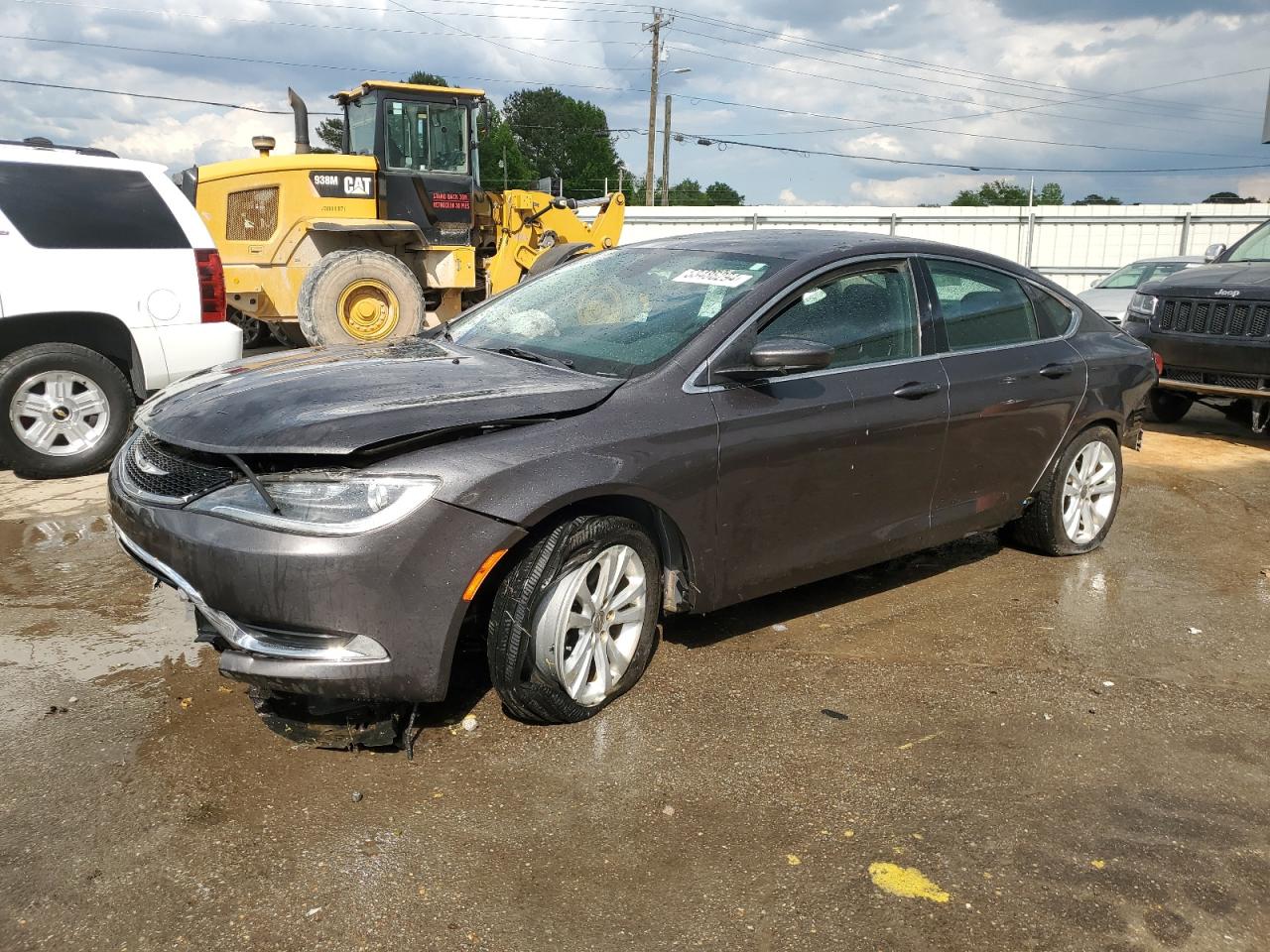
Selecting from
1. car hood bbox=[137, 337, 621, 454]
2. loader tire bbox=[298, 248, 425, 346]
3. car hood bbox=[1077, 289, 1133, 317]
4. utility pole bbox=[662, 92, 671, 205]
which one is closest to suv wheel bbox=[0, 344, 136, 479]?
car hood bbox=[137, 337, 621, 454]

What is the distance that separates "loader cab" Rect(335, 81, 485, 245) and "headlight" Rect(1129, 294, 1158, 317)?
7553 mm

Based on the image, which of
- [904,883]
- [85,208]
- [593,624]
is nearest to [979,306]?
[593,624]

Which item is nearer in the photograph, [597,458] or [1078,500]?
[597,458]

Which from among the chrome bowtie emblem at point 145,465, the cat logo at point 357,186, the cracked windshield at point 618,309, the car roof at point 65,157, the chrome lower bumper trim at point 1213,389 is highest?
the cat logo at point 357,186

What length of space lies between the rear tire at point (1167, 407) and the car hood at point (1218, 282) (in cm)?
116

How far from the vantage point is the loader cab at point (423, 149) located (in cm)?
1220

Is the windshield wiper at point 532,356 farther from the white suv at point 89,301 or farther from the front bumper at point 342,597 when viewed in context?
the white suv at point 89,301

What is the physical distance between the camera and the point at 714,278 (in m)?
4.13

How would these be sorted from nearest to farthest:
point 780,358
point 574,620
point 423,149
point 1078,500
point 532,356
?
point 574,620 → point 780,358 → point 532,356 → point 1078,500 → point 423,149

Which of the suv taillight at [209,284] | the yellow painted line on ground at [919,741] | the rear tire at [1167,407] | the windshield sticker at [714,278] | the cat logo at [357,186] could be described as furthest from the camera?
the cat logo at [357,186]

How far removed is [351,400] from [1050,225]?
2389 centimetres

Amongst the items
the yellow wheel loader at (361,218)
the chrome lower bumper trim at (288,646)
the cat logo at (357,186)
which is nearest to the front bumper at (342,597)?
the chrome lower bumper trim at (288,646)

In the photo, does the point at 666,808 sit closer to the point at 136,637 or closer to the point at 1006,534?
the point at 136,637

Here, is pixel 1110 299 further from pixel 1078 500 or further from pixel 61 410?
pixel 61 410
